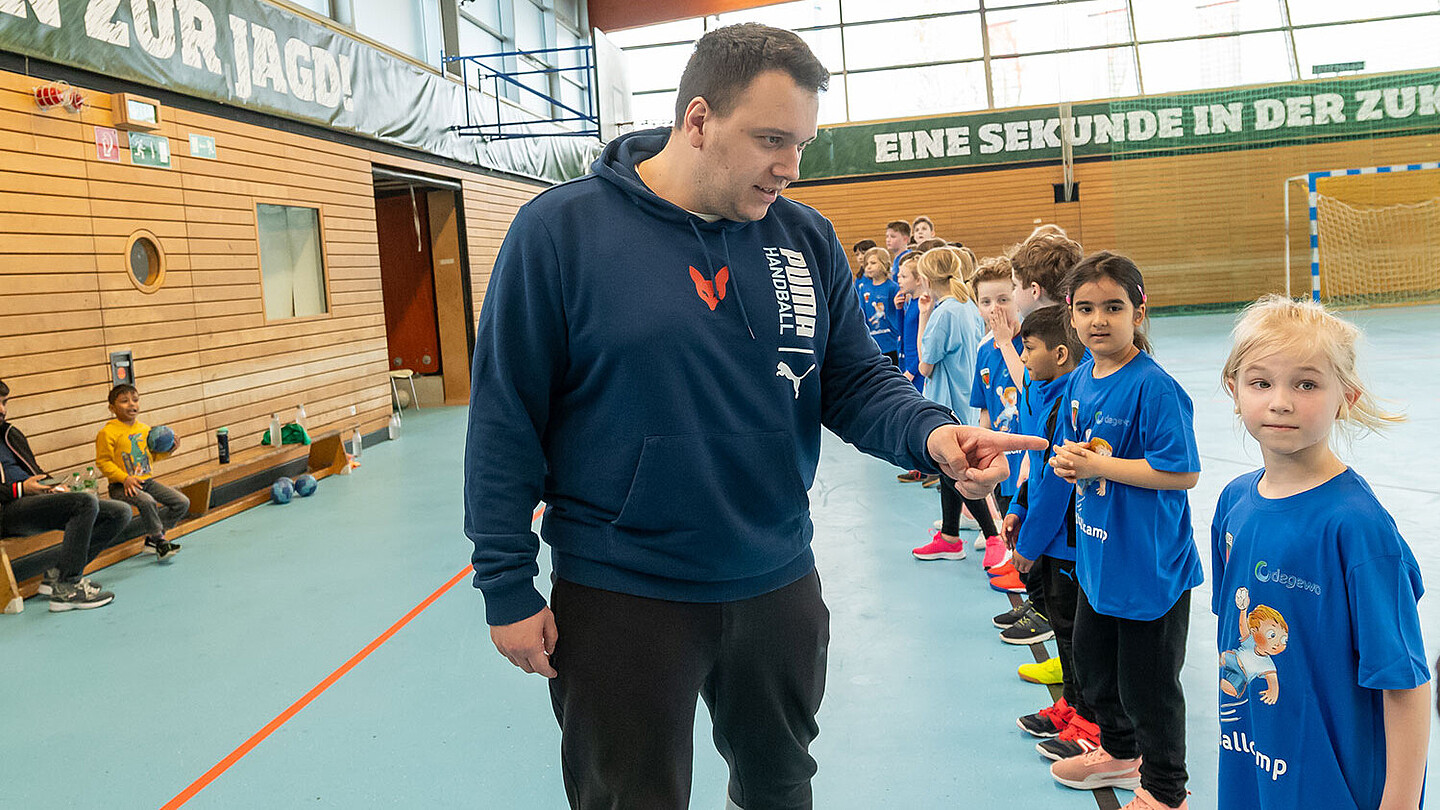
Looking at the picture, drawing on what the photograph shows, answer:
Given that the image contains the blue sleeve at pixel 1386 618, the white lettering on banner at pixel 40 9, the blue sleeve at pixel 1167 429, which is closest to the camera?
the blue sleeve at pixel 1386 618

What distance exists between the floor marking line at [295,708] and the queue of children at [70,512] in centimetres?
183

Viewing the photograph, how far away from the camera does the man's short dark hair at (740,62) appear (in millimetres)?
1560

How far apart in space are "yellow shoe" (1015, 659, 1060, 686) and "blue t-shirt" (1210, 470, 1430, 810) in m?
1.67

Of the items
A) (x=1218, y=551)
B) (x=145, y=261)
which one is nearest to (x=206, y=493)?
(x=145, y=261)

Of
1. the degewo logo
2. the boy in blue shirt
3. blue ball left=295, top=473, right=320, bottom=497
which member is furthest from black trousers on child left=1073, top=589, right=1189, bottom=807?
blue ball left=295, top=473, right=320, bottom=497

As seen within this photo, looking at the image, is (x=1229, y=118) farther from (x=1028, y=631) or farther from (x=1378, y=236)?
(x=1028, y=631)

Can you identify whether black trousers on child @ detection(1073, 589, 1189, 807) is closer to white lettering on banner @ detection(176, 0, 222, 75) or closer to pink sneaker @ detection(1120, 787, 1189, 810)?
pink sneaker @ detection(1120, 787, 1189, 810)

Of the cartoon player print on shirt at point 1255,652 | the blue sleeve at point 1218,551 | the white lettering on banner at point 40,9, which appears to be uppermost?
the white lettering on banner at point 40,9

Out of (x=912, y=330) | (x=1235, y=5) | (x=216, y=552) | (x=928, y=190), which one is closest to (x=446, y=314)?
(x=216, y=552)

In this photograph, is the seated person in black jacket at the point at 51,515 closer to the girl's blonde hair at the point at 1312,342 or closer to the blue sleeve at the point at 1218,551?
the blue sleeve at the point at 1218,551

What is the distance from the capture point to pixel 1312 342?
162 cm

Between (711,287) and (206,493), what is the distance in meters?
6.30

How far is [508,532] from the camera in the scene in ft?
5.30

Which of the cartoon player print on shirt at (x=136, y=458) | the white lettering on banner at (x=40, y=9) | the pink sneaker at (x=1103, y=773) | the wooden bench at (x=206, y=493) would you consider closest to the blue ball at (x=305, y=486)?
the wooden bench at (x=206, y=493)
